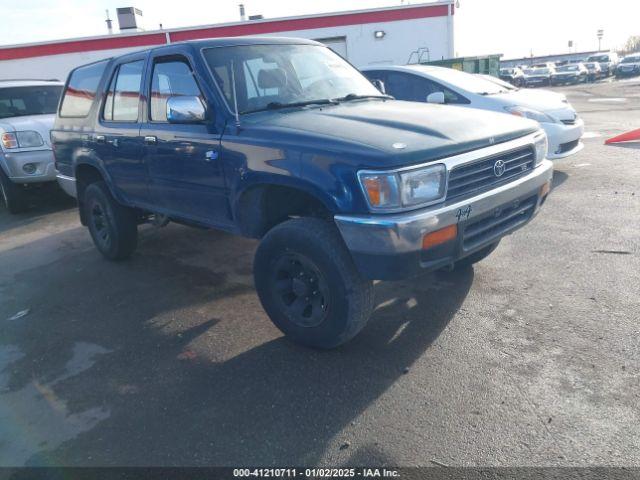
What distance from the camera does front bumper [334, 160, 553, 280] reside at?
2830mm

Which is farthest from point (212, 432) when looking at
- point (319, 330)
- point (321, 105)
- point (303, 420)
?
point (321, 105)

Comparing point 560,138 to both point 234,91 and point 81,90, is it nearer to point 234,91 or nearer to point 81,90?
point 234,91

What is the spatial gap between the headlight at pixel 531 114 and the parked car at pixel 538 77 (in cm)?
3298

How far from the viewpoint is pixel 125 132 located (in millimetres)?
4582

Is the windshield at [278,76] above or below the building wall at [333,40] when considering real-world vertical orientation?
below

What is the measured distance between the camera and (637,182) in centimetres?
682

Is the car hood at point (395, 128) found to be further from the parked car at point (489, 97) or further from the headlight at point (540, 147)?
the parked car at point (489, 97)

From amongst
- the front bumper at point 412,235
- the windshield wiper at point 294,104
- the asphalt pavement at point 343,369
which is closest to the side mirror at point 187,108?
the windshield wiper at point 294,104

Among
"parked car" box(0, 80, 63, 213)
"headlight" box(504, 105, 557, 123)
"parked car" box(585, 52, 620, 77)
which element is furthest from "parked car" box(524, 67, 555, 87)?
"parked car" box(0, 80, 63, 213)


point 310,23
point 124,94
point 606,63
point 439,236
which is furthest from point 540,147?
point 606,63

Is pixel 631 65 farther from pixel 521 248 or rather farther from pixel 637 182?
pixel 521 248

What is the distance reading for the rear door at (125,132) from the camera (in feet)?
14.8

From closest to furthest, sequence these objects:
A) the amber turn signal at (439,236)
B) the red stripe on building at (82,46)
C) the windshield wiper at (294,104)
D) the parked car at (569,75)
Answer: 1. the amber turn signal at (439,236)
2. the windshield wiper at (294,104)
3. the red stripe on building at (82,46)
4. the parked car at (569,75)

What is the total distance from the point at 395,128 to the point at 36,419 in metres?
2.68
